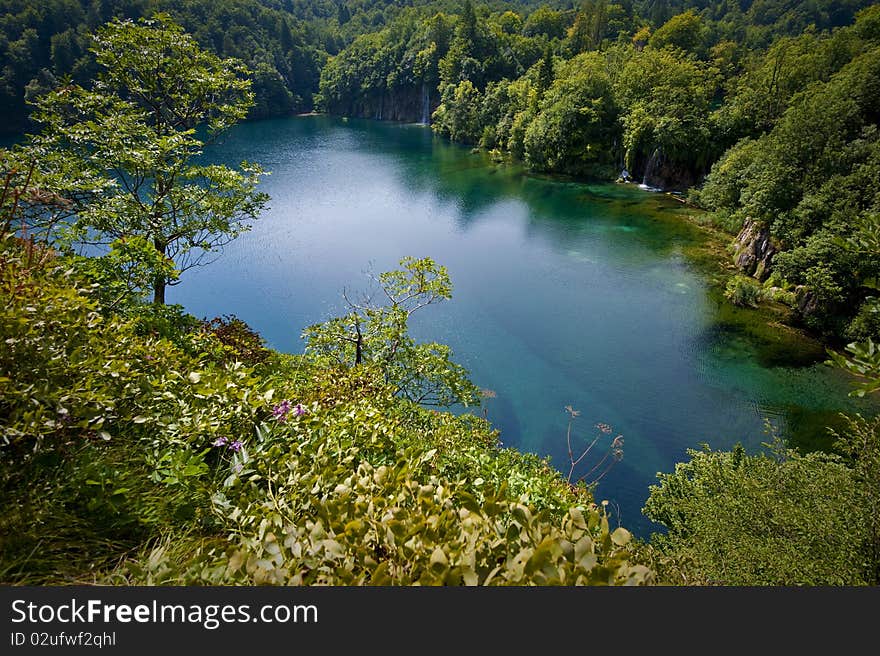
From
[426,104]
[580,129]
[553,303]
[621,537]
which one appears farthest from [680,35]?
[621,537]

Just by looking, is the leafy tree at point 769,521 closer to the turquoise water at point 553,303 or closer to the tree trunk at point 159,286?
the turquoise water at point 553,303

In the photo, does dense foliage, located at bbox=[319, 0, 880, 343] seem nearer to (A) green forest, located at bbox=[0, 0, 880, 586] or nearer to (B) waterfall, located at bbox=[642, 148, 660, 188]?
(B) waterfall, located at bbox=[642, 148, 660, 188]

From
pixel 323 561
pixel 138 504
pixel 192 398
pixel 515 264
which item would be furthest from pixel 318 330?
pixel 515 264

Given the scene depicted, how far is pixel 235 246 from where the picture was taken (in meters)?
27.7

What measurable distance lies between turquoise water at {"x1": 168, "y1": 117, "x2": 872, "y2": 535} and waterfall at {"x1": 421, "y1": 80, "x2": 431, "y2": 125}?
39875 millimetres

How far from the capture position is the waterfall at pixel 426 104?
255ft

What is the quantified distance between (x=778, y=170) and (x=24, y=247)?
29352 millimetres

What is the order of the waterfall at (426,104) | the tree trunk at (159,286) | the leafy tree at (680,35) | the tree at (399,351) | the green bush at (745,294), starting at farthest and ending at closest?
1. the waterfall at (426,104)
2. the leafy tree at (680,35)
3. the green bush at (745,294)
4. the tree at (399,351)
5. the tree trunk at (159,286)

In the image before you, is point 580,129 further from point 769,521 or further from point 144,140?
point 769,521

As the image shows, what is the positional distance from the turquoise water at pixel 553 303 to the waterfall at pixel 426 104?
39875 millimetres

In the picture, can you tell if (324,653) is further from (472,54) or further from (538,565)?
(472,54)

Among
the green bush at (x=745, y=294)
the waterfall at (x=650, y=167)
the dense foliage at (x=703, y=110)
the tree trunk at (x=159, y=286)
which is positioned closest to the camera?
the tree trunk at (x=159, y=286)

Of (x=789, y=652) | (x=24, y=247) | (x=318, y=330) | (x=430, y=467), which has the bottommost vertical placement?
(x=318, y=330)

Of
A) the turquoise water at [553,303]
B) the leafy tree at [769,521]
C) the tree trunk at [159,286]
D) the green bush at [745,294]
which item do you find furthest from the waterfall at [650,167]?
the tree trunk at [159,286]
